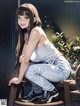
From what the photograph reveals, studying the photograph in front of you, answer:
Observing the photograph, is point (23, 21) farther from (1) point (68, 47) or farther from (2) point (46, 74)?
(1) point (68, 47)

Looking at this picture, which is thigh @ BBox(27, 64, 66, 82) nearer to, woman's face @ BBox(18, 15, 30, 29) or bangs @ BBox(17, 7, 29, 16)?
woman's face @ BBox(18, 15, 30, 29)

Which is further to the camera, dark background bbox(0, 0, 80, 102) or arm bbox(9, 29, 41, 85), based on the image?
dark background bbox(0, 0, 80, 102)

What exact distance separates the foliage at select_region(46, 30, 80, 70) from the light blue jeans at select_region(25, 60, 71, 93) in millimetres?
996

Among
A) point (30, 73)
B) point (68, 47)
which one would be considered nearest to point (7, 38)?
point (68, 47)

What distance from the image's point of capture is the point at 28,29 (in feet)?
13.7

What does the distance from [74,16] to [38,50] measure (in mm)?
1456

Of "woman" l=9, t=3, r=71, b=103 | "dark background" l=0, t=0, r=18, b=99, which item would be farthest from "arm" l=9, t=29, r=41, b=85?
"dark background" l=0, t=0, r=18, b=99

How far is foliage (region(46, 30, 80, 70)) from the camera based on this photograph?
16.4ft

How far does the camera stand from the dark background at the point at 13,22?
5074 mm

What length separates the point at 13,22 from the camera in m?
5.08

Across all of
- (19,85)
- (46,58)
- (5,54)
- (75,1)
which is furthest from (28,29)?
(75,1)

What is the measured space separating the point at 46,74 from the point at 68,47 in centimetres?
125

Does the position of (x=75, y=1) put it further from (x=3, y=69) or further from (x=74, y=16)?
(x=3, y=69)

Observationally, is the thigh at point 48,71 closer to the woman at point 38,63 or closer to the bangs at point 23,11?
the woman at point 38,63
